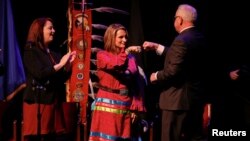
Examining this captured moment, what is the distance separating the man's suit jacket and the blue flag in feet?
7.54

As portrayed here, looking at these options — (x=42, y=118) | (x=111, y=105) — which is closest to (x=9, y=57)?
(x=42, y=118)

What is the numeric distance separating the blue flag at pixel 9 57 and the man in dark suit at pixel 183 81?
2.25 meters

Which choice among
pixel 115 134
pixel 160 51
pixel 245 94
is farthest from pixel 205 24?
pixel 115 134

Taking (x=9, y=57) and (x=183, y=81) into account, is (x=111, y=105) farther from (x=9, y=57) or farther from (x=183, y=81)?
(x=9, y=57)

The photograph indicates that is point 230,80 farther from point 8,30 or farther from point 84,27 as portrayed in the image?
point 8,30

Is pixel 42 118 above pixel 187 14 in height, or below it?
below

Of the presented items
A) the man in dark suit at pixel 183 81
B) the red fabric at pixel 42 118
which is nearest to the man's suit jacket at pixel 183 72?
the man in dark suit at pixel 183 81

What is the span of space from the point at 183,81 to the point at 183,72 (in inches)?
3.8

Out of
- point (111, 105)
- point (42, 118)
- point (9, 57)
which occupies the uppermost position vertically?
point (9, 57)

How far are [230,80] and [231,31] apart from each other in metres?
0.72

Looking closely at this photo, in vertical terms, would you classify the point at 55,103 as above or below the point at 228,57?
below

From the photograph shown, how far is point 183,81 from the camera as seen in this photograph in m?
4.08

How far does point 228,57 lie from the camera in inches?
218

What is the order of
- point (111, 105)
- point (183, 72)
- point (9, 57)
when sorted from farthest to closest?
point (9, 57) → point (111, 105) → point (183, 72)
